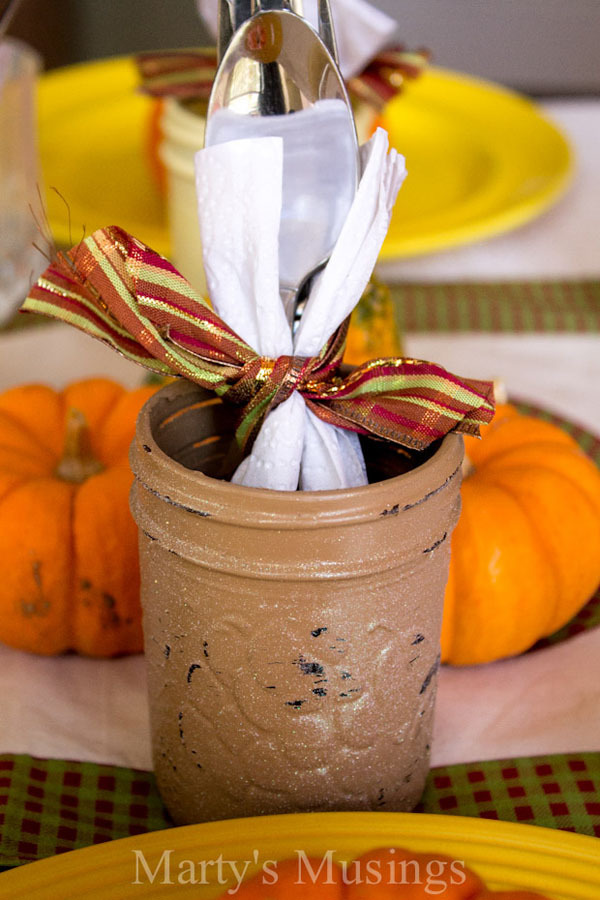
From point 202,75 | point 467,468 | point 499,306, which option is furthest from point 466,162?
point 467,468

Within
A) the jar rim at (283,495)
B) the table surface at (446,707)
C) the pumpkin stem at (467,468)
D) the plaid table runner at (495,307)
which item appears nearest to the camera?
the jar rim at (283,495)

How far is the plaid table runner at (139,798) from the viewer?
0.42 metres

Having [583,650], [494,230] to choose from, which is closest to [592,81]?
[494,230]

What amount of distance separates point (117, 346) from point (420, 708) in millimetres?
186

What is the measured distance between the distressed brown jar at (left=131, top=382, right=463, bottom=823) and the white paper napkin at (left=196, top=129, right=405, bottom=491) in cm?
4

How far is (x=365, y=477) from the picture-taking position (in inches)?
15.5

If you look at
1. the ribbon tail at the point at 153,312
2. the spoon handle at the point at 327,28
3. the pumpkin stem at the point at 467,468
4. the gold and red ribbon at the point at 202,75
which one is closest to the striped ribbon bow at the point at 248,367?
the ribbon tail at the point at 153,312

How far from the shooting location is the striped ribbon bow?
366mm

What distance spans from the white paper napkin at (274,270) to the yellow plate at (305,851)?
0.40 ft

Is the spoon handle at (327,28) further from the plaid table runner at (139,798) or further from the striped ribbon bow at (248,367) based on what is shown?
the plaid table runner at (139,798)

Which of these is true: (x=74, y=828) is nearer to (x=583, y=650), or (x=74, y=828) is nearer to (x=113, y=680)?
(x=113, y=680)

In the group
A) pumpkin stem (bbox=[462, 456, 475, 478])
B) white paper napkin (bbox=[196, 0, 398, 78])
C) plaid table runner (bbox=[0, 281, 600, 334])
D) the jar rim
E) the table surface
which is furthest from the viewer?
plaid table runner (bbox=[0, 281, 600, 334])

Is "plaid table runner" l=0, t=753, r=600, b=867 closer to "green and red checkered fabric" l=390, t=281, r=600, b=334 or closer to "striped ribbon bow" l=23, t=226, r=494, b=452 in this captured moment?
"striped ribbon bow" l=23, t=226, r=494, b=452

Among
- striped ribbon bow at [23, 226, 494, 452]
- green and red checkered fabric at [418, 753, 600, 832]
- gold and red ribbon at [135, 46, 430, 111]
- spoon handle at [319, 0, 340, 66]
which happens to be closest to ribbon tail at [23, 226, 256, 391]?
striped ribbon bow at [23, 226, 494, 452]
